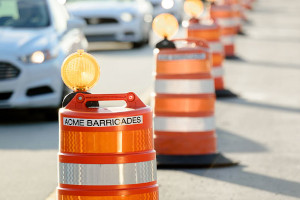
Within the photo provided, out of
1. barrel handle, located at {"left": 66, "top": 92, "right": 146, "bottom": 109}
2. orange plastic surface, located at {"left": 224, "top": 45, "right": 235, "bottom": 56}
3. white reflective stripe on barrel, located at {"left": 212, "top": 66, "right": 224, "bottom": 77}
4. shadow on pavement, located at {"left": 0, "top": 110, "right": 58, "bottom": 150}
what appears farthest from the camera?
orange plastic surface, located at {"left": 224, "top": 45, "right": 235, "bottom": 56}

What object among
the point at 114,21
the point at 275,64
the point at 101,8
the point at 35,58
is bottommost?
the point at 275,64

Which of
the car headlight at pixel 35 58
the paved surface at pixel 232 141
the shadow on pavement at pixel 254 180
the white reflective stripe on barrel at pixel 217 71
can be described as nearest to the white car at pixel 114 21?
the paved surface at pixel 232 141

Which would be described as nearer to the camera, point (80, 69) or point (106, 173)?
point (106, 173)

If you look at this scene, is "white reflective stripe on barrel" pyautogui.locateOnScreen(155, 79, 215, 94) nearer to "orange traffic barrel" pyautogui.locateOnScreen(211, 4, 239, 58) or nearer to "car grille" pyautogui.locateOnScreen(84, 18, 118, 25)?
"orange traffic barrel" pyautogui.locateOnScreen(211, 4, 239, 58)

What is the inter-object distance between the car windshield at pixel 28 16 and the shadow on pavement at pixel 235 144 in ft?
10.0

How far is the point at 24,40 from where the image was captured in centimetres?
1112

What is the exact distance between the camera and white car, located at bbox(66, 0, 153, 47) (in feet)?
67.5

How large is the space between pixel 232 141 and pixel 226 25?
37.8ft

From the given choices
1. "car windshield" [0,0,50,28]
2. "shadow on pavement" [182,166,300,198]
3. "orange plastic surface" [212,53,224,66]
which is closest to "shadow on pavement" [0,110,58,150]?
"car windshield" [0,0,50,28]

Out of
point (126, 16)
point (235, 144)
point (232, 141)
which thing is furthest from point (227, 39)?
point (235, 144)

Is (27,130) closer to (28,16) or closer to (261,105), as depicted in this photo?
(28,16)

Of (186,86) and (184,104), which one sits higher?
(186,86)

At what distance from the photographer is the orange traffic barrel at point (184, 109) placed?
329 inches

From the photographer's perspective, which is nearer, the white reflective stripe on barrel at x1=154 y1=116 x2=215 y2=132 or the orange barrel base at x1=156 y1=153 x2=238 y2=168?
the orange barrel base at x1=156 y1=153 x2=238 y2=168
